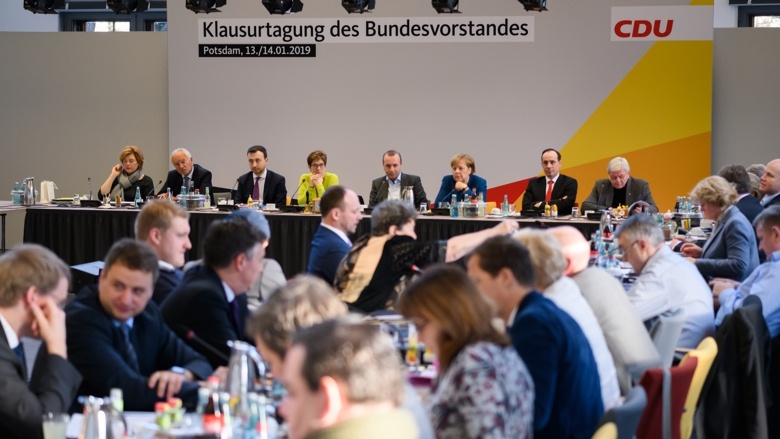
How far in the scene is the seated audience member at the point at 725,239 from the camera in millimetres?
6145

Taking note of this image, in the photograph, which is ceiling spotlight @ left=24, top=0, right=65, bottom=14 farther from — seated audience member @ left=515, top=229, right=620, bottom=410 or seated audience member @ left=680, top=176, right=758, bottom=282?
seated audience member @ left=515, top=229, right=620, bottom=410

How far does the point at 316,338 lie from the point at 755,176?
780cm

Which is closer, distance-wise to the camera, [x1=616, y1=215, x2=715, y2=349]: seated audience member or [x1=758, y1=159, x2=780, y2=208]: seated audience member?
[x1=616, y1=215, x2=715, y2=349]: seated audience member

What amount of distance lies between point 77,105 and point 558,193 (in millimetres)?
5831

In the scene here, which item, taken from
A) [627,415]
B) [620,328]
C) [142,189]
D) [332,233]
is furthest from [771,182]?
[142,189]

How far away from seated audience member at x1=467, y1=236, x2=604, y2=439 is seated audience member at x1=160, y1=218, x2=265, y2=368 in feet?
3.43

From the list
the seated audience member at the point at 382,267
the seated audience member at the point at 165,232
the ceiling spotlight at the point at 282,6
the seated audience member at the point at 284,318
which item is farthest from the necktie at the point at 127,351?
the ceiling spotlight at the point at 282,6

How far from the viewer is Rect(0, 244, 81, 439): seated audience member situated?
2730 millimetres

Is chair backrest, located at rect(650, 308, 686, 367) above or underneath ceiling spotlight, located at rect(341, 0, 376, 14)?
underneath

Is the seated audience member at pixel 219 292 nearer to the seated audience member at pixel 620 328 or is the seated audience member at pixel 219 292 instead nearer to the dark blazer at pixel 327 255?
the seated audience member at pixel 620 328

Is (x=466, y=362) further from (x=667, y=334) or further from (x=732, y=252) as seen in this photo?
(x=732, y=252)

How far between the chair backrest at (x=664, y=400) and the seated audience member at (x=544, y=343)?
0.22 metres

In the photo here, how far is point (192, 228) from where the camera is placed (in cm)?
911

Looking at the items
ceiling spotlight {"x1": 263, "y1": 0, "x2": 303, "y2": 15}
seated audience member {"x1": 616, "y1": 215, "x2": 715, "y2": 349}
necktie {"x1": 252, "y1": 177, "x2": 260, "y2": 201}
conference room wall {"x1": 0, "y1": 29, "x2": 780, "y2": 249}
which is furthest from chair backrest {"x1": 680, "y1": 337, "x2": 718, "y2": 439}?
conference room wall {"x1": 0, "y1": 29, "x2": 780, "y2": 249}
